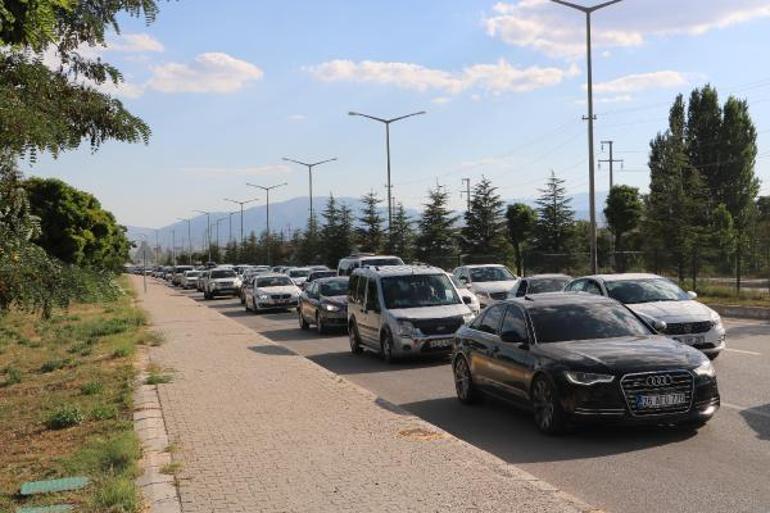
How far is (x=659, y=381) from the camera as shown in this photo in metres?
7.99

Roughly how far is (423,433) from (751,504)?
313 centimetres

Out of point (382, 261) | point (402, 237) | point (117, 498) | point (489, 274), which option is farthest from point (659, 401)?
point (402, 237)

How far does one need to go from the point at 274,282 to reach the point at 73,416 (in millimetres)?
24029

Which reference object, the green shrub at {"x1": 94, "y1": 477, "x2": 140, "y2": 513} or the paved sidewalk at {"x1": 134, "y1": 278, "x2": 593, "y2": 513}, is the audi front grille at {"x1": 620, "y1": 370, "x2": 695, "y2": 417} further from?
the green shrub at {"x1": 94, "y1": 477, "x2": 140, "y2": 513}

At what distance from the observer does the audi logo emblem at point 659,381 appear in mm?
7980

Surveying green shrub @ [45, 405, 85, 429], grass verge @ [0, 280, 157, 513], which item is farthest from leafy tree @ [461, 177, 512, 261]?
green shrub @ [45, 405, 85, 429]

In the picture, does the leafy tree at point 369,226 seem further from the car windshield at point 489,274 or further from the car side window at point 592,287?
the car side window at point 592,287

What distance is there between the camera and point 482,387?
10.2 m

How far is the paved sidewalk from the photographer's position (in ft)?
19.0

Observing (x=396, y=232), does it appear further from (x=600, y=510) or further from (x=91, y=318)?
(x=600, y=510)

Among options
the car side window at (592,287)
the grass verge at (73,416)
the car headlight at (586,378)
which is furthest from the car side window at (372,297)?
the car headlight at (586,378)

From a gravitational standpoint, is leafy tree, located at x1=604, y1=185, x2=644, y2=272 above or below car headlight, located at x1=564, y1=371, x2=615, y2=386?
above

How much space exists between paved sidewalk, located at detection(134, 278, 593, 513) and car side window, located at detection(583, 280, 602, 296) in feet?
18.1

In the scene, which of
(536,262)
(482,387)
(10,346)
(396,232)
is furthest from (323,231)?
(482,387)
